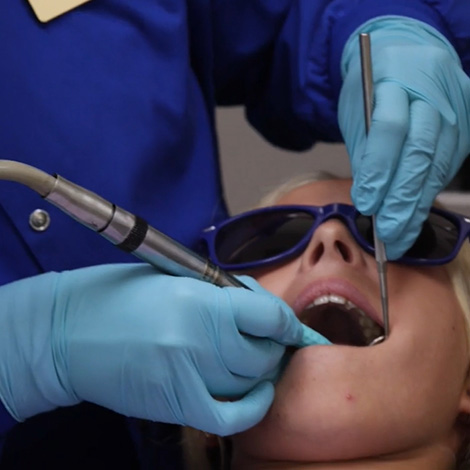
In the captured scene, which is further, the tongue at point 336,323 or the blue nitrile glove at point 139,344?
the tongue at point 336,323

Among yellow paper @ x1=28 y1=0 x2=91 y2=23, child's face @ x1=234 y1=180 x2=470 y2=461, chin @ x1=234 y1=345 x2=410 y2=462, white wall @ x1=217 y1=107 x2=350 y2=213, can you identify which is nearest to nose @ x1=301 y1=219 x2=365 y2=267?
child's face @ x1=234 y1=180 x2=470 y2=461

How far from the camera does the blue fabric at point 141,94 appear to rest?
1.21m

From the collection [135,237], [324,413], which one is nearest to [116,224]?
[135,237]

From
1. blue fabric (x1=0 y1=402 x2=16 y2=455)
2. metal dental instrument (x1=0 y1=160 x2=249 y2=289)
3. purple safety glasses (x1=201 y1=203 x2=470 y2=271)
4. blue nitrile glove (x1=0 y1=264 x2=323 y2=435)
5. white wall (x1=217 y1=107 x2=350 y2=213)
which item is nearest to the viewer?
metal dental instrument (x1=0 y1=160 x2=249 y2=289)

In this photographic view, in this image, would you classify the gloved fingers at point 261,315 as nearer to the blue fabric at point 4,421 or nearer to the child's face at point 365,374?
the child's face at point 365,374

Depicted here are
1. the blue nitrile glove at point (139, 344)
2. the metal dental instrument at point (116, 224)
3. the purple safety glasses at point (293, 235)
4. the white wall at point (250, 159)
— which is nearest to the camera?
the metal dental instrument at point (116, 224)

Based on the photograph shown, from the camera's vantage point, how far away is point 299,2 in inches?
58.5

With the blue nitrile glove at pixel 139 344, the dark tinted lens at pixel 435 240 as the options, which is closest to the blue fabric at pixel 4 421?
the blue nitrile glove at pixel 139 344

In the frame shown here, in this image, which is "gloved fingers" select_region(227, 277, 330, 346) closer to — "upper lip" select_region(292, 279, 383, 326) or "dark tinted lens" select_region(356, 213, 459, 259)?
"upper lip" select_region(292, 279, 383, 326)

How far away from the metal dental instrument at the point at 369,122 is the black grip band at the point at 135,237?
39cm

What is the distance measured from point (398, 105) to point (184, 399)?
528 mm

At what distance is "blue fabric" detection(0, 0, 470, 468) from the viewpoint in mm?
1207

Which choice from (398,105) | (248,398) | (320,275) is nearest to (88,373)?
(248,398)

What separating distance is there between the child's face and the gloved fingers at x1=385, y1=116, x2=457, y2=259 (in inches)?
2.5
